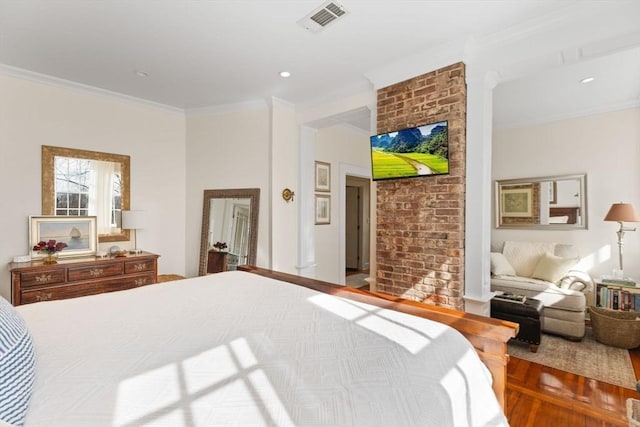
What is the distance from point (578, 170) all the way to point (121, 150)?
18.8 feet

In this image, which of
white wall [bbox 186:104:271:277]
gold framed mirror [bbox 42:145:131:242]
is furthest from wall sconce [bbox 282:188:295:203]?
gold framed mirror [bbox 42:145:131:242]

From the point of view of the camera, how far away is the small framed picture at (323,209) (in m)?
4.65

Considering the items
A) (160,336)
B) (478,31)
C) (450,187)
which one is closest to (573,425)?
(450,187)

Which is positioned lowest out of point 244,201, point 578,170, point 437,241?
point 437,241

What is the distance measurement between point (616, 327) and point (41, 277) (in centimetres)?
548

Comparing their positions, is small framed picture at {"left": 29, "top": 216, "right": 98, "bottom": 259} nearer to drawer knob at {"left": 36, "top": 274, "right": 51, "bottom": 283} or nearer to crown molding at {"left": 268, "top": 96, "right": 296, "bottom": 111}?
drawer knob at {"left": 36, "top": 274, "right": 51, "bottom": 283}

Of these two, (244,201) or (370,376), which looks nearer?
(370,376)

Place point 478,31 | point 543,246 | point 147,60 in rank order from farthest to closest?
point 543,246 < point 147,60 < point 478,31

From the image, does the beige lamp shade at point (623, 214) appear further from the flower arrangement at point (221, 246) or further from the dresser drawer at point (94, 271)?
the dresser drawer at point (94, 271)

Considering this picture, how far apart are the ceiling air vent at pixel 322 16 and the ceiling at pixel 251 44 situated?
0.16ft

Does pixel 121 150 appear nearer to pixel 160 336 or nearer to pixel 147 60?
pixel 147 60

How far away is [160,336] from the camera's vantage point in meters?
1.09

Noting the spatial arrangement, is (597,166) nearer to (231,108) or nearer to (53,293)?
(231,108)

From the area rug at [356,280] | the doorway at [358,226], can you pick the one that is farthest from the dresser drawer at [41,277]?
the doorway at [358,226]
